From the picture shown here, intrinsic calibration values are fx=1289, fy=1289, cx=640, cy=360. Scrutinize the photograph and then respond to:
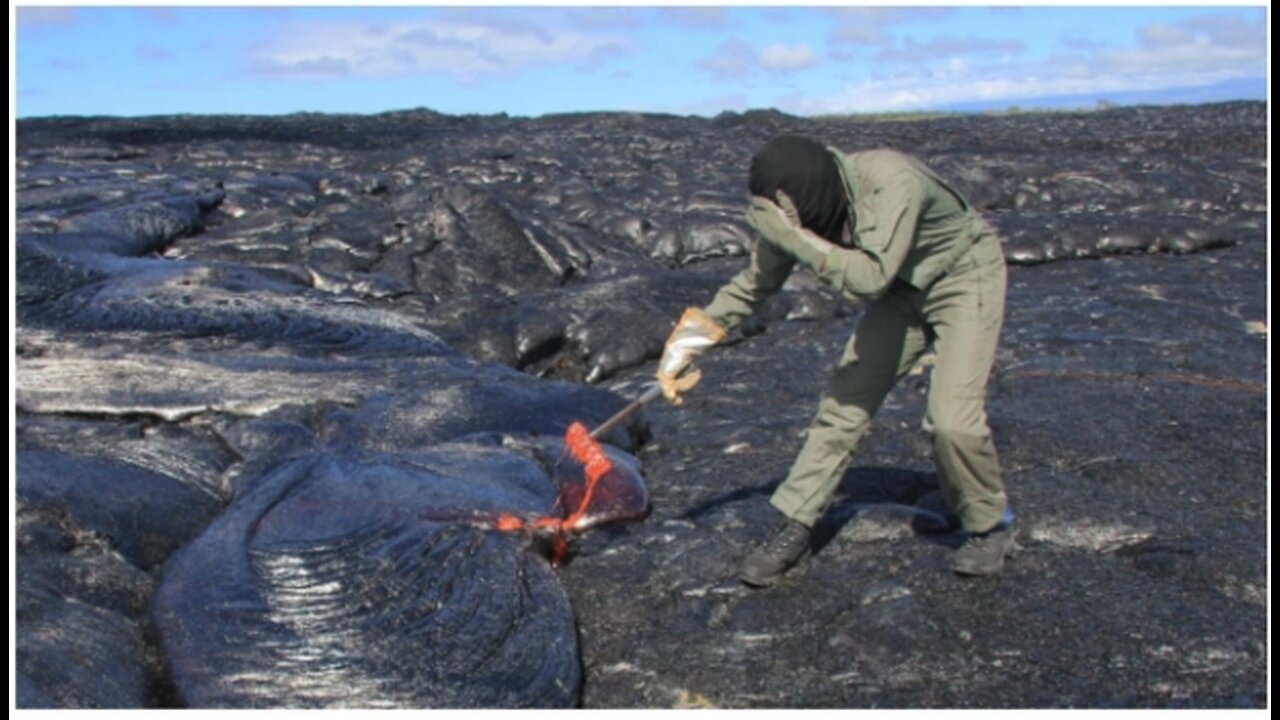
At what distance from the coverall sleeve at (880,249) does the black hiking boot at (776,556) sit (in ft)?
3.56

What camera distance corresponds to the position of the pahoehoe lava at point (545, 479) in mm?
4492

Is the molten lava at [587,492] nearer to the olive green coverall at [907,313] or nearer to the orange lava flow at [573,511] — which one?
the orange lava flow at [573,511]

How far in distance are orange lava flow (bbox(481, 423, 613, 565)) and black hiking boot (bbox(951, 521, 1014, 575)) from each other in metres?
1.61

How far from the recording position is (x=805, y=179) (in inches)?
183

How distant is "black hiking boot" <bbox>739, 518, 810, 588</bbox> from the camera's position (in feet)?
16.8

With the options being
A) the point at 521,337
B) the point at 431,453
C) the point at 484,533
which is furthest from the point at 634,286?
the point at 484,533

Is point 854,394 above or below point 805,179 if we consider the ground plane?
below

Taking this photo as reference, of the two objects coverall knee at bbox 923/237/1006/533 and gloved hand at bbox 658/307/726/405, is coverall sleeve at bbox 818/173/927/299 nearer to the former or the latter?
coverall knee at bbox 923/237/1006/533

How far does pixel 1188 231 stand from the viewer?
1317 cm

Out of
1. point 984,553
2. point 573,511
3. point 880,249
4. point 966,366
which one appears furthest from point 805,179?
point 573,511

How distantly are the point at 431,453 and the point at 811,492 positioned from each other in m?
1.98

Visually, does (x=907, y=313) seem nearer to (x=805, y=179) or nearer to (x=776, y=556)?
(x=805, y=179)

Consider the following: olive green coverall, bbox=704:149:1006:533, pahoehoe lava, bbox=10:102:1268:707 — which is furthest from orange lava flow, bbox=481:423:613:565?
olive green coverall, bbox=704:149:1006:533

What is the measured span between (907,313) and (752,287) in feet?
2.04
